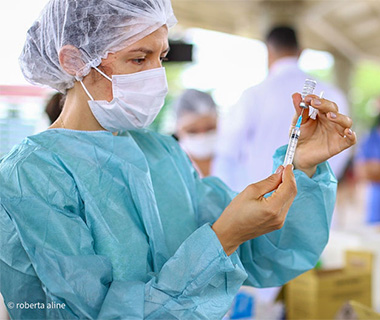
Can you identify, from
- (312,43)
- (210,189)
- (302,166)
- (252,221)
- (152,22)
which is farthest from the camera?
(312,43)

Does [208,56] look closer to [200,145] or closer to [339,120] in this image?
[200,145]

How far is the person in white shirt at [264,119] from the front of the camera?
2.68m

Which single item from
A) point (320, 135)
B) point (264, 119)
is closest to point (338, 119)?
point (320, 135)

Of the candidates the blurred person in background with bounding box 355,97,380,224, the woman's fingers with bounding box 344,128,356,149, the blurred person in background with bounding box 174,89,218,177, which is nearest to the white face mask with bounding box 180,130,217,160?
the blurred person in background with bounding box 174,89,218,177

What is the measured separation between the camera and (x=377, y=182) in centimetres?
410

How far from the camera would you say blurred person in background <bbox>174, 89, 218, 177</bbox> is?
10.5 ft

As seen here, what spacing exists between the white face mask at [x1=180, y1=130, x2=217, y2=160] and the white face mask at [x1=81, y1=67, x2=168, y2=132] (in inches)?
75.7

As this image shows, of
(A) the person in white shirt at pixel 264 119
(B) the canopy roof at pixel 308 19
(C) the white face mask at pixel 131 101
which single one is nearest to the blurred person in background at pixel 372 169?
(A) the person in white shirt at pixel 264 119

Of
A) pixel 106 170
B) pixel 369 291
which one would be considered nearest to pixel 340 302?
pixel 369 291

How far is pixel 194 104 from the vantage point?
3289mm

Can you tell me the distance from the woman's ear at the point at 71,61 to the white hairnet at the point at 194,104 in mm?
2109

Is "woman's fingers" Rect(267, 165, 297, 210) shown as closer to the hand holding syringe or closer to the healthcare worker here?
the healthcare worker

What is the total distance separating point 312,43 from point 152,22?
339 inches

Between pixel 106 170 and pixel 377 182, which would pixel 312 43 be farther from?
pixel 106 170
